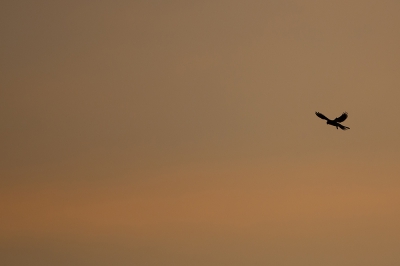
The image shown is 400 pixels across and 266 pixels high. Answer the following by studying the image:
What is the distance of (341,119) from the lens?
9238 cm
